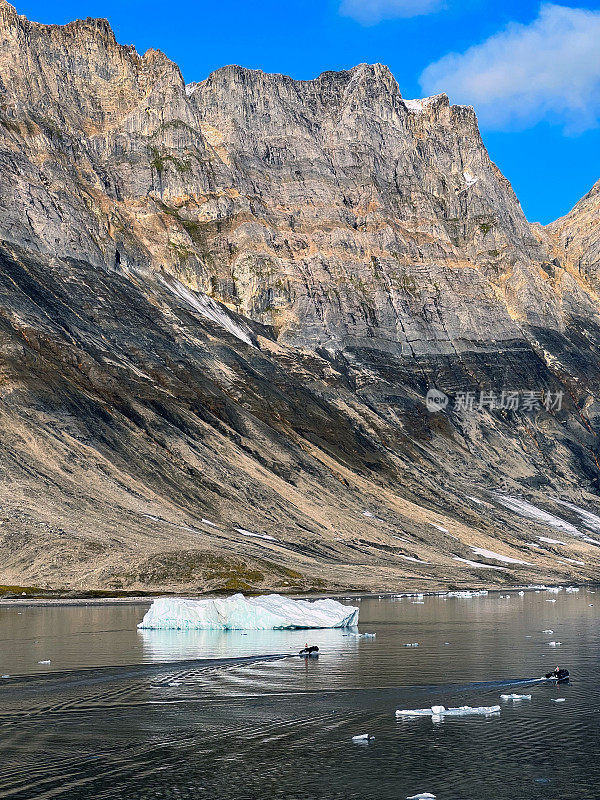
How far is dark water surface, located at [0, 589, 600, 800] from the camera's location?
118ft

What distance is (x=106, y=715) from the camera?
4838 cm

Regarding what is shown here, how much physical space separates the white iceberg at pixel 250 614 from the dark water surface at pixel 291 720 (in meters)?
7.30

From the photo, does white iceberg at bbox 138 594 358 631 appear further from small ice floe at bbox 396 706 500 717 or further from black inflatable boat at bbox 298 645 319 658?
small ice floe at bbox 396 706 500 717

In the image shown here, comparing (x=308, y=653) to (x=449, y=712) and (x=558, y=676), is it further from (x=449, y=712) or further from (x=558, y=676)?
(x=449, y=712)

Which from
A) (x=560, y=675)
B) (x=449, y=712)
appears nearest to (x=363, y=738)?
(x=449, y=712)

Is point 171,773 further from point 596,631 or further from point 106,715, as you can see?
point 596,631

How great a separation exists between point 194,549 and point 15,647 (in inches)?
3578

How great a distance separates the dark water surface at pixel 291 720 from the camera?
35875 millimetres

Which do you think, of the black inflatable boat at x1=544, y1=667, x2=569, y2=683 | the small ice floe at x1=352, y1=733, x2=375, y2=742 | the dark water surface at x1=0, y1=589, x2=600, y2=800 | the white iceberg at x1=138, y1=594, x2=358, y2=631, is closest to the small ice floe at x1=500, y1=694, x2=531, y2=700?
the dark water surface at x1=0, y1=589, x2=600, y2=800

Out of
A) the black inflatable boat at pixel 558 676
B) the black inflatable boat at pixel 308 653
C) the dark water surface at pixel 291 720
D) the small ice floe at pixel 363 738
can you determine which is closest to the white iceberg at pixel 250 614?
the dark water surface at pixel 291 720

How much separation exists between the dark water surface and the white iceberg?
7.30 metres

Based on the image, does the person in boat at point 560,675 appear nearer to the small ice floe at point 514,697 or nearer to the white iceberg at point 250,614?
the small ice floe at point 514,697

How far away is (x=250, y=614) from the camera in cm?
9669

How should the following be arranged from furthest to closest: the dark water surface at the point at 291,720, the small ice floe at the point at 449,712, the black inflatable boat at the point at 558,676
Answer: the black inflatable boat at the point at 558,676 < the small ice floe at the point at 449,712 < the dark water surface at the point at 291,720
